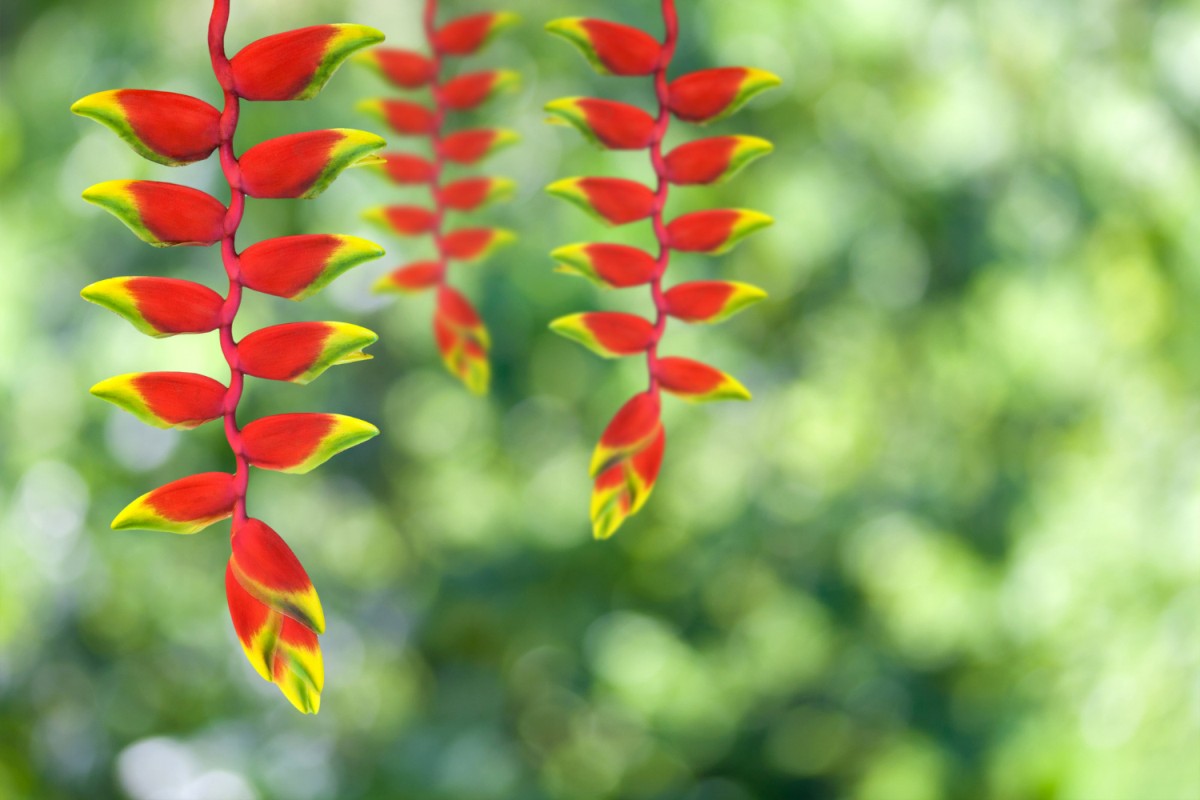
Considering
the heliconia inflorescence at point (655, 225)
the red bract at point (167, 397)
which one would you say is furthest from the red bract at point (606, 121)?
the red bract at point (167, 397)

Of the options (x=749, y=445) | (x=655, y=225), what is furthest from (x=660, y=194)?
(x=749, y=445)

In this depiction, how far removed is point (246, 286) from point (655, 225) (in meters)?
0.11

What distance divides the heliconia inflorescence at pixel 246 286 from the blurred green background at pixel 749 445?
105 centimetres

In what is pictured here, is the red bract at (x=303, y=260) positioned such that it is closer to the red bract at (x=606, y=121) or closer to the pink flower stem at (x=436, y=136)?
the red bract at (x=606, y=121)

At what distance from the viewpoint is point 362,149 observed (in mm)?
212

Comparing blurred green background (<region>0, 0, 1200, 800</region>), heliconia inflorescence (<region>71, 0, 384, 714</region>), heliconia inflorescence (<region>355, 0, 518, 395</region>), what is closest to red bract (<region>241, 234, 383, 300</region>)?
heliconia inflorescence (<region>71, 0, 384, 714</region>)

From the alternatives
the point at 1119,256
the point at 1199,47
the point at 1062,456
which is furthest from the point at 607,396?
the point at 1199,47

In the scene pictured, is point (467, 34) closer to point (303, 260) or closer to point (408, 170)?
point (408, 170)

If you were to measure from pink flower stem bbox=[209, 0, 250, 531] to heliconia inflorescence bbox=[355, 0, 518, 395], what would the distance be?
167 millimetres

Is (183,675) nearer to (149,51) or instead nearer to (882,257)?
(149,51)

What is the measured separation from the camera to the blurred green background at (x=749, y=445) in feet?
4.35

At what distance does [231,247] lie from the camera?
219 millimetres

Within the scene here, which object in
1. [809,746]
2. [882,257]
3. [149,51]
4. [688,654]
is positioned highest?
[149,51]

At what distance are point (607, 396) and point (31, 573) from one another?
75cm
